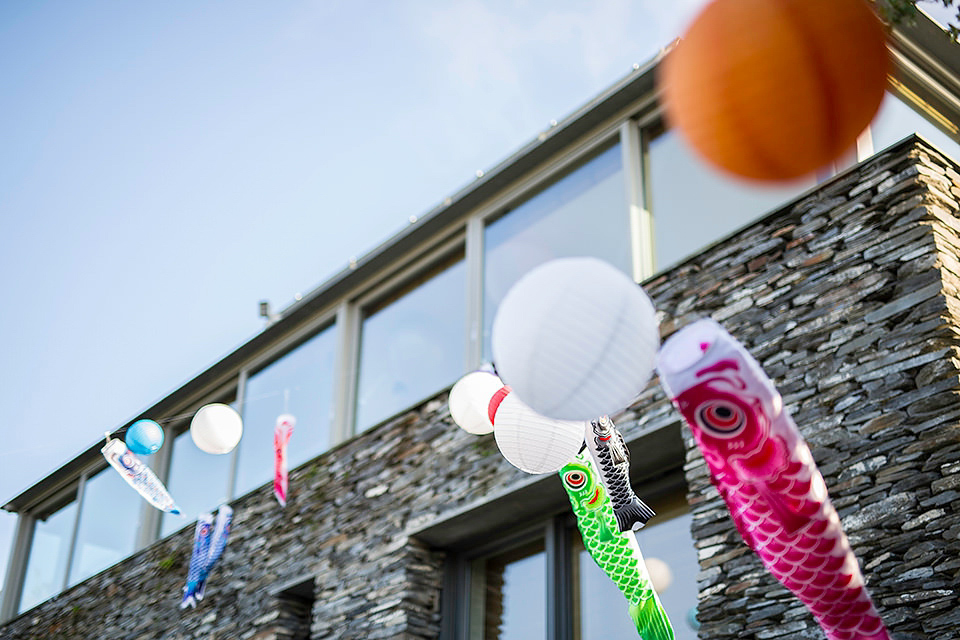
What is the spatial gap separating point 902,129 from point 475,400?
297cm

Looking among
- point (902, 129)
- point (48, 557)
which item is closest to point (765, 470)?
point (902, 129)

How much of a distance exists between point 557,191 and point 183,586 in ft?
13.7

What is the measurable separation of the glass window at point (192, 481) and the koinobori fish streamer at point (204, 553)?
0.89 metres

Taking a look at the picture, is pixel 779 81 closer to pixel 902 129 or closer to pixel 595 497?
Result: pixel 595 497

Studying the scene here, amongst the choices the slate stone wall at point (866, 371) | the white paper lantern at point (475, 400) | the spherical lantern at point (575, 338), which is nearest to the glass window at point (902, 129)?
the slate stone wall at point (866, 371)

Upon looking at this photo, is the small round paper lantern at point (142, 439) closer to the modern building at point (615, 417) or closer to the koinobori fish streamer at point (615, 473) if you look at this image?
the modern building at point (615, 417)

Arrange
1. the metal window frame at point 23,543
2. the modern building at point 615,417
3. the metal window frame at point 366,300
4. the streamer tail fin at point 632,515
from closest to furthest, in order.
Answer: the streamer tail fin at point 632,515 → the modern building at point 615,417 → the metal window frame at point 366,300 → the metal window frame at point 23,543

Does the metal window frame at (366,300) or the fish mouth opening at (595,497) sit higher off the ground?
the metal window frame at (366,300)

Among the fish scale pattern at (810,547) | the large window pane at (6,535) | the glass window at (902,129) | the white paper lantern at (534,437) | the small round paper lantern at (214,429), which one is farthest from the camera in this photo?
the large window pane at (6,535)

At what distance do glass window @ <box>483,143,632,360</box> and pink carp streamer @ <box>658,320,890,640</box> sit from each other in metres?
3.67

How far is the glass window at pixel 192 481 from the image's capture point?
352 inches

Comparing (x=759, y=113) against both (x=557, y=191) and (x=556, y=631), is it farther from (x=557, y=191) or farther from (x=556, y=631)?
(x=557, y=191)

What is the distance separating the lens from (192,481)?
369 inches

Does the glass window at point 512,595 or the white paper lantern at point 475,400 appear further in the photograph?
the glass window at point 512,595
